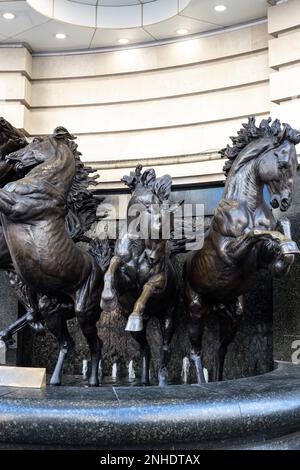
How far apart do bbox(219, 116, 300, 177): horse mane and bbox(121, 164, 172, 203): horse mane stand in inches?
28.1

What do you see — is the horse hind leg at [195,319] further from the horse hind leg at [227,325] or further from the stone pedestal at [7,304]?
the stone pedestal at [7,304]

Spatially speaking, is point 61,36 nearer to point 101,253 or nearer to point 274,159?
point 101,253

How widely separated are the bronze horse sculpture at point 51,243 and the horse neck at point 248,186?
4.50 feet

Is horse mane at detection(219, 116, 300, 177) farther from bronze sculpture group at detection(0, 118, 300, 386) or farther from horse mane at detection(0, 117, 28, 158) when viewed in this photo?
horse mane at detection(0, 117, 28, 158)

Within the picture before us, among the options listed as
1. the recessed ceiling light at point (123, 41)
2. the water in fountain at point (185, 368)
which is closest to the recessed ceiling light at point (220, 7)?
the recessed ceiling light at point (123, 41)

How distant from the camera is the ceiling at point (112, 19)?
23.2ft

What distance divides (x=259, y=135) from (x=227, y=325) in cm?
178

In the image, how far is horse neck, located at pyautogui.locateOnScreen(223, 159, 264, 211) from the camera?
443cm

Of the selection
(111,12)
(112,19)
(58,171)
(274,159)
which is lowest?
(58,171)

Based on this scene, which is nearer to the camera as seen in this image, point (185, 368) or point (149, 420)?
point (149, 420)

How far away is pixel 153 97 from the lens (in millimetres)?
7863

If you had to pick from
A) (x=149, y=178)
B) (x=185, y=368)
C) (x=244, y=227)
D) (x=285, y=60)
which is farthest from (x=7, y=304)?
(x=285, y=60)

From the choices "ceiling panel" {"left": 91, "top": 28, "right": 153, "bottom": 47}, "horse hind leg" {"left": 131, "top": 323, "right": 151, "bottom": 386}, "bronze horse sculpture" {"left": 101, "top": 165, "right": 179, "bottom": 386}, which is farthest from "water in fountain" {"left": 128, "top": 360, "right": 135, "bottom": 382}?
"ceiling panel" {"left": 91, "top": 28, "right": 153, "bottom": 47}
